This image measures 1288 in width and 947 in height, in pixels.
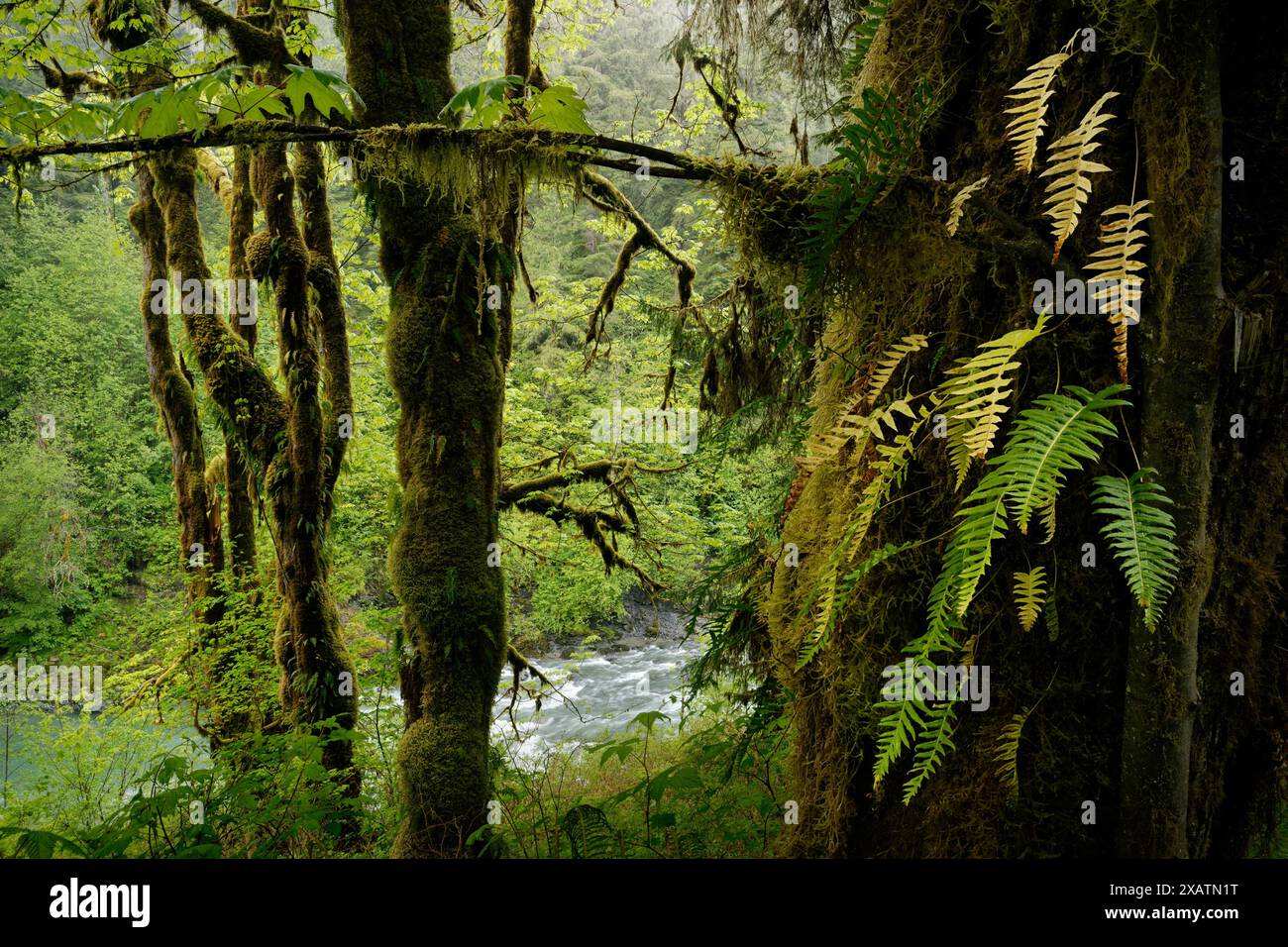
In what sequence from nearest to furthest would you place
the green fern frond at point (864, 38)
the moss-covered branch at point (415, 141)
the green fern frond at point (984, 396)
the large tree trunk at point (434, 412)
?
1. the green fern frond at point (984, 396)
2. the moss-covered branch at point (415, 141)
3. the green fern frond at point (864, 38)
4. the large tree trunk at point (434, 412)

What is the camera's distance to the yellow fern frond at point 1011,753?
61.3 inches

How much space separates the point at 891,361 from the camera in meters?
1.80

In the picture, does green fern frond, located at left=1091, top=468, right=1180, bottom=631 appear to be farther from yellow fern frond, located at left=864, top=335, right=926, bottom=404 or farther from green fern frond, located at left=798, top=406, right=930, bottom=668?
yellow fern frond, located at left=864, top=335, right=926, bottom=404

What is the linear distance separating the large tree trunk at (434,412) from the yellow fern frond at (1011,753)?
9.69 ft

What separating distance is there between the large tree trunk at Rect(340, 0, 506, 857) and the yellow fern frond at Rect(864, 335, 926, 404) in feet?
8.97

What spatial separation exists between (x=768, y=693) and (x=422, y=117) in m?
3.87

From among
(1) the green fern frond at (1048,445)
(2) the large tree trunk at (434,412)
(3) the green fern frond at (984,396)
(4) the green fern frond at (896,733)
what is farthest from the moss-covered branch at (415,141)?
(2) the large tree trunk at (434,412)

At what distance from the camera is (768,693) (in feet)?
10.00

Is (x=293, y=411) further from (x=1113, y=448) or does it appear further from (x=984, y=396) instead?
(x=1113, y=448)

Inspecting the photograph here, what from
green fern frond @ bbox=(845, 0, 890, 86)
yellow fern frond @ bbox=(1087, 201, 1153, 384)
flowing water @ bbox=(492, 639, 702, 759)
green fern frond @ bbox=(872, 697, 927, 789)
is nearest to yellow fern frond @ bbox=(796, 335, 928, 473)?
yellow fern frond @ bbox=(1087, 201, 1153, 384)

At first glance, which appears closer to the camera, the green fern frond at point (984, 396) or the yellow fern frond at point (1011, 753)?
the green fern frond at point (984, 396)

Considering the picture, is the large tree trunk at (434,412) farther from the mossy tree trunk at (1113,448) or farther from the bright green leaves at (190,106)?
the mossy tree trunk at (1113,448)

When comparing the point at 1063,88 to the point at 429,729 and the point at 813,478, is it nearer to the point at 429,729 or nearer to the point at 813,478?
the point at 813,478

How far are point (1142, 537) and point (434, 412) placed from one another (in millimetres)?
3570
